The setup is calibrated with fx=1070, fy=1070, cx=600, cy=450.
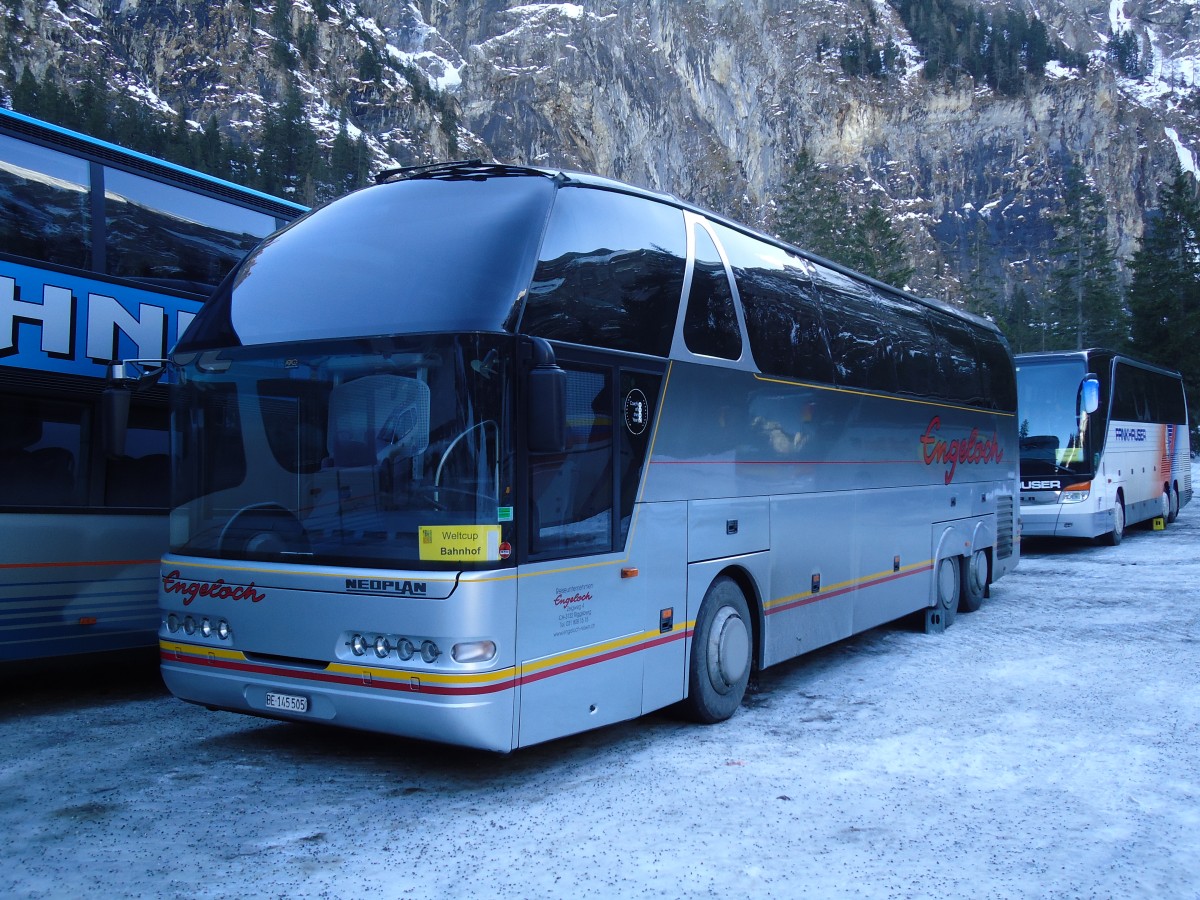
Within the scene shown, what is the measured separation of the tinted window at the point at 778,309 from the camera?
25.2 ft

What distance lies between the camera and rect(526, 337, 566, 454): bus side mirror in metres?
5.32

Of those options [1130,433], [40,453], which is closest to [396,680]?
[40,453]

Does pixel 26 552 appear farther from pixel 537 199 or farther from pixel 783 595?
pixel 783 595

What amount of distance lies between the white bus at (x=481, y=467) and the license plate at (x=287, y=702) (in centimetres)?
1

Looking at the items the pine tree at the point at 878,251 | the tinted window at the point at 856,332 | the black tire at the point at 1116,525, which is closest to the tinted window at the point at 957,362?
the tinted window at the point at 856,332

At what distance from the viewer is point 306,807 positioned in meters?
5.41

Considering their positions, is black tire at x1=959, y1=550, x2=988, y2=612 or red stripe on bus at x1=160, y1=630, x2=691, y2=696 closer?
red stripe on bus at x1=160, y1=630, x2=691, y2=696

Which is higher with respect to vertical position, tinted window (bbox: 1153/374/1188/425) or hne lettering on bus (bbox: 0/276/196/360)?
tinted window (bbox: 1153/374/1188/425)

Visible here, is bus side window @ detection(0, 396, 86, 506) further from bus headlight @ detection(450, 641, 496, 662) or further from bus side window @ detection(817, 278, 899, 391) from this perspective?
bus side window @ detection(817, 278, 899, 391)

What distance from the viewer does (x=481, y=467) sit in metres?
5.33

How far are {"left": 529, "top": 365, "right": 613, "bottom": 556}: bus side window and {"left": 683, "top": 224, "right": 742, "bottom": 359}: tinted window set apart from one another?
3.54 ft

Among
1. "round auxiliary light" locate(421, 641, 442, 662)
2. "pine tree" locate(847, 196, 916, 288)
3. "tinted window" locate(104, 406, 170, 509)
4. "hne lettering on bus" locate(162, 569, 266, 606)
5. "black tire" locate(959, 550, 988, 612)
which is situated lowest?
"black tire" locate(959, 550, 988, 612)

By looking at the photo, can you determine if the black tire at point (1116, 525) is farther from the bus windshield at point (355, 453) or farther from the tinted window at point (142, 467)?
the bus windshield at point (355, 453)

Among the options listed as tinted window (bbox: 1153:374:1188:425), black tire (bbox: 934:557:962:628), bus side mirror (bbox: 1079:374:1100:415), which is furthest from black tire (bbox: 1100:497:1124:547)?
black tire (bbox: 934:557:962:628)
